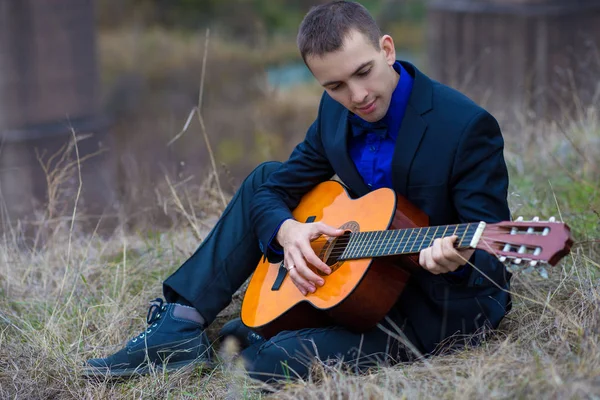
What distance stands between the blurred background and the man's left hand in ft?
6.59

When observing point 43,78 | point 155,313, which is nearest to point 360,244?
point 155,313

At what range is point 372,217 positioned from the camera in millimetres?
2758

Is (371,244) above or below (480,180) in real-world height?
below

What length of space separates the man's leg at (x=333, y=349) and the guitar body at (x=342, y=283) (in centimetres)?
6

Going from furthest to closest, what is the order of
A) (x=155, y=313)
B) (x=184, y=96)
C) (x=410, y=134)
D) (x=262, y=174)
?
(x=184, y=96), (x=262, y=174), (x=155, y=313), (x=410, y=134)

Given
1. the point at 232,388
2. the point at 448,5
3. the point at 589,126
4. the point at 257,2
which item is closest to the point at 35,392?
the point at 232,388

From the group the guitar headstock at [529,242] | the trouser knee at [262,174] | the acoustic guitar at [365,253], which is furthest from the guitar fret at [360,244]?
the trouser knee at [262,174]

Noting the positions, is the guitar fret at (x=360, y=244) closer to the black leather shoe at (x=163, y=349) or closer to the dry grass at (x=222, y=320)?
the dry grass at (x=222, y=320)

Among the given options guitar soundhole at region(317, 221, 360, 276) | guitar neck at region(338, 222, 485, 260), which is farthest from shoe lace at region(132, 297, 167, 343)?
guitar neck at region(338, 222, 485, 260)

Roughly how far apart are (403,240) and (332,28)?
0.72 meters

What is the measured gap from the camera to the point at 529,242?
2191mm

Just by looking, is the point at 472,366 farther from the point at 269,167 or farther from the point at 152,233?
the point at 152,233

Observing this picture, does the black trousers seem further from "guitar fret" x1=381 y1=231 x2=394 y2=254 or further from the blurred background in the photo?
the blurred background

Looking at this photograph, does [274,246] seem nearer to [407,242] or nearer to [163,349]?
[163,349]
